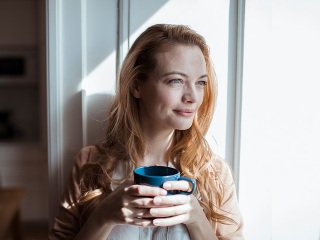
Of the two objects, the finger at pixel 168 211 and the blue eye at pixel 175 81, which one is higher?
the blue eye at pixel 175 81

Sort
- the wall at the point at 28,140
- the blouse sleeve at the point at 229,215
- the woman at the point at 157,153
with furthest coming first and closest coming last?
the wall at the point at 28,140 → the blouse sleeve at the point at 229,215 → the woman at the point at 157,153

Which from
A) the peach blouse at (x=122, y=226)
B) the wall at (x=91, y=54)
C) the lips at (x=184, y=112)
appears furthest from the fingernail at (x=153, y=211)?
the wall at (x=91, y=54)

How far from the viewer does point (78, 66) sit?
1027 millimetres

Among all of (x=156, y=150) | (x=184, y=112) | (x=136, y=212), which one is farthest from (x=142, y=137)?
(x=136, y=212)

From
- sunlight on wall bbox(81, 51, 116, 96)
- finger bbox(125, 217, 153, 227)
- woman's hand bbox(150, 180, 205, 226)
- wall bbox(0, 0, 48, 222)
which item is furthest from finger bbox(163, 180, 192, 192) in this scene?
wall bbox(0, 0, 48, 222)

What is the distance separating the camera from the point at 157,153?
39.5 inches

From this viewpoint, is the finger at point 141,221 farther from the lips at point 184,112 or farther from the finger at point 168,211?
the lips at point 184,112

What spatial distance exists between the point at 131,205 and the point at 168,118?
0.25 metres

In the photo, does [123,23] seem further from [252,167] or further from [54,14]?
[252,167]

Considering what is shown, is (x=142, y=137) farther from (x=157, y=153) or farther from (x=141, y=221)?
(x=141, y=221)

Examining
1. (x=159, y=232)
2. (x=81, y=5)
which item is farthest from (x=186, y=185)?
(x=81, y=5)

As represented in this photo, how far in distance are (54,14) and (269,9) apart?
2.08 ft

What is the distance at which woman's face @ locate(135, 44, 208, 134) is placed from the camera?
868 mm

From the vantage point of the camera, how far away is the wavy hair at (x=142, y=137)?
906mm
